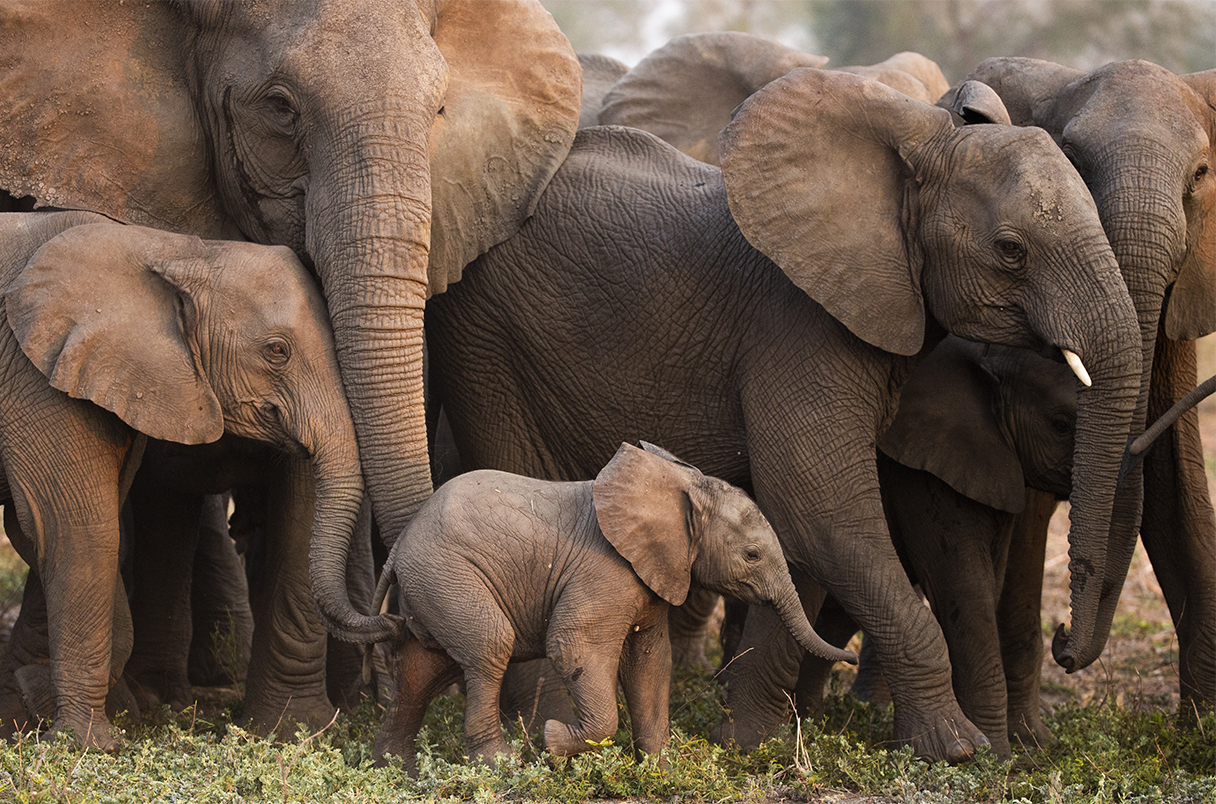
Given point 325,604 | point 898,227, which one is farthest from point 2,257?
point 898,227

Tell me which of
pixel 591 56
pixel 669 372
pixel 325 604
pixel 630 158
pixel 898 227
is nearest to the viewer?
pixel 325 604

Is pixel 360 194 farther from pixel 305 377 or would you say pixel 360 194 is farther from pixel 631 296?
pixel 631 296

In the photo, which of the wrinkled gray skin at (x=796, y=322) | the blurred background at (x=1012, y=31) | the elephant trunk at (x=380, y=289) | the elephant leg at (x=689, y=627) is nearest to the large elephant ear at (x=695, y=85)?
the wrinkled gray skin at (x=796, y=322)

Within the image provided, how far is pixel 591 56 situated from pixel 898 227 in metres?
4.35

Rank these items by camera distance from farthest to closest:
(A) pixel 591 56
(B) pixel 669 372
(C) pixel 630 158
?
1. (A) pixel 591 56
2. (C) pixel 630 158
3. (B) pixel 669 372

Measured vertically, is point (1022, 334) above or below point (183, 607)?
above

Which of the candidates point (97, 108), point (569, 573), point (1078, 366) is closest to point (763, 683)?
point (569, 573)

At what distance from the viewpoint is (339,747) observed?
5059 mm

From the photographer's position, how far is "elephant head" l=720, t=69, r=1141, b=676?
16.2 ft

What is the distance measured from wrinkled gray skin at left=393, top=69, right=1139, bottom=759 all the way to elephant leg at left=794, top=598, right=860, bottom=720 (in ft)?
1.30

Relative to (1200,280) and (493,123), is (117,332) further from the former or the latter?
(1200,280)

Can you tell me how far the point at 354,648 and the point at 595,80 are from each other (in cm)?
385

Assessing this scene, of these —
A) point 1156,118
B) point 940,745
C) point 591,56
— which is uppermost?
point 591,56

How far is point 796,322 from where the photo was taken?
5426 millimetres
